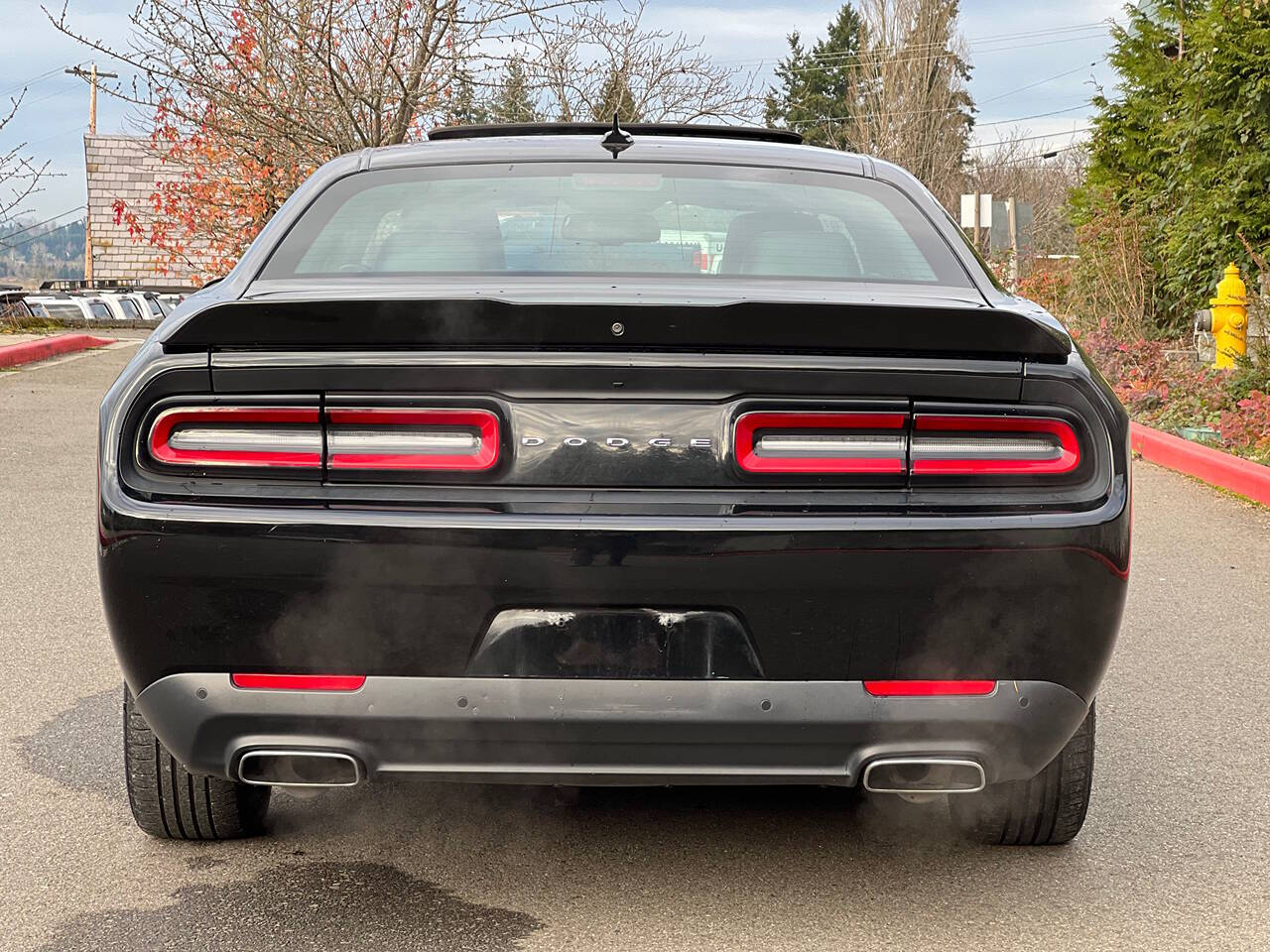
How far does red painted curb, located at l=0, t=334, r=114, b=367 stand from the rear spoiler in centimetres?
1430

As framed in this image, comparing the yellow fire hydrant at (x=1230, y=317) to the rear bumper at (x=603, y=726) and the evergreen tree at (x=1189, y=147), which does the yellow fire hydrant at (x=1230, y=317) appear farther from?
the rear bumper at (x=603, y=726)

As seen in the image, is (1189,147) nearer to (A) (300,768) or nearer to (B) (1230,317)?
(B) (1230,317)

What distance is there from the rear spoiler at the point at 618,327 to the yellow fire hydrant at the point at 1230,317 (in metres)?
10.5

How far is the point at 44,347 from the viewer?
1725 centimetres

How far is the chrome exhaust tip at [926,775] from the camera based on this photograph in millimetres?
2832

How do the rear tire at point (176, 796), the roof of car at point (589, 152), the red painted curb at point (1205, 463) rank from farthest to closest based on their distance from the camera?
1. the red painted curb at point (1205, 463)
2. the roof of car at point (589, 152)
3. the rear tire at point (176, 796)

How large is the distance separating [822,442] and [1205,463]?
7.81 meters

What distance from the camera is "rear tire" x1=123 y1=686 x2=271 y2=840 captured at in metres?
3.33

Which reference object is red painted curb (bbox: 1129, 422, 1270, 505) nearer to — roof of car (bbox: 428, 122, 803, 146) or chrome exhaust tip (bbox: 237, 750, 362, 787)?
roof of car (bbox: 428, 122, 803, 146)

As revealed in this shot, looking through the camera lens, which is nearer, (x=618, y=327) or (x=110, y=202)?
(x=618, y=327)

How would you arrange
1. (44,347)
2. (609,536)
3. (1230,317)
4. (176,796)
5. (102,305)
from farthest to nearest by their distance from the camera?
(102,305), (44,347), (1230,317), (176,796), (609,536)

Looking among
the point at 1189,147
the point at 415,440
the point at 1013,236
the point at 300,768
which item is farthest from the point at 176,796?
the point at 1013,236

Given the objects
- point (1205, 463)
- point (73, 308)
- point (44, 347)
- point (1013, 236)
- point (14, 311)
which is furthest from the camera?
point (73, 308)

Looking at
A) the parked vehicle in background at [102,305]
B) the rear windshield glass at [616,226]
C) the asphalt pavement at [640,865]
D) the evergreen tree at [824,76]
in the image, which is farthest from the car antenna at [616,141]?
the evergreen tree at [824,76]
